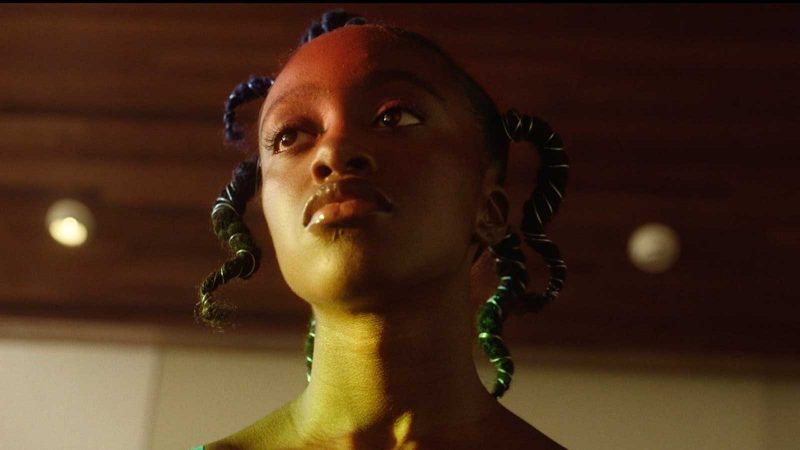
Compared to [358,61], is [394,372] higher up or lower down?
lower down

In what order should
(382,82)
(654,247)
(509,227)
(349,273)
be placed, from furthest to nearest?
(654,247) → (509,227) → (382,82) → (349,273)

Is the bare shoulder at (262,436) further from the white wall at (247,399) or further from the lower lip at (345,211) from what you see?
the white wall at (247,399)

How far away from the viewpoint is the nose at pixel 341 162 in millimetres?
957

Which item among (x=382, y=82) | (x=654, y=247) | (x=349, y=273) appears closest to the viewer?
(x=349, y=273)

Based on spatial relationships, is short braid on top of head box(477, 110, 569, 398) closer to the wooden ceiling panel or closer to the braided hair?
the braided hair

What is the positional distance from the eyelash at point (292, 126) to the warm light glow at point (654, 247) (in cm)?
95

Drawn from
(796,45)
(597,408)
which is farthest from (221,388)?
(796,45)

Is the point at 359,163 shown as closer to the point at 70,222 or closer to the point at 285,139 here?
the point at 285,139

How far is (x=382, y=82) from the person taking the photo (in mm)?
1024

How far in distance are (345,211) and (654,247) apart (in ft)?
3.44

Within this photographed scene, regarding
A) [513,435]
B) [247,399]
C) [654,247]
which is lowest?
[513,435]

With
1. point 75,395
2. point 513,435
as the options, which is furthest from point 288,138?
point 75,395

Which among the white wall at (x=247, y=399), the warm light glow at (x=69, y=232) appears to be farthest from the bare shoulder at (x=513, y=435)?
the warm light glow at (x=69, y=232)

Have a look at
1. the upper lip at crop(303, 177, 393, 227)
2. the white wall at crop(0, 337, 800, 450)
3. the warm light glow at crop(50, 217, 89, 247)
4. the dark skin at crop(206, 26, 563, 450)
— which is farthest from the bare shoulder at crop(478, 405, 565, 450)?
the warm light glow at crop(50, 217, 89, 247)
